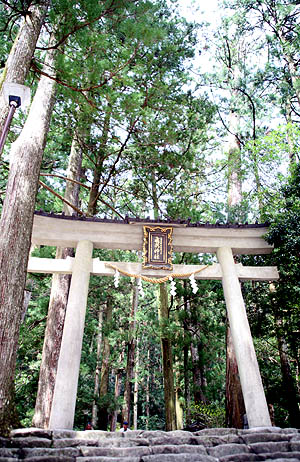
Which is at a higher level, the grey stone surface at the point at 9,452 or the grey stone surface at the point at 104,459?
the grey stone surface at the point at 9,452

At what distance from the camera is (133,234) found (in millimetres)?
5867

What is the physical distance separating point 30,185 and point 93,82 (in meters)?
2.16

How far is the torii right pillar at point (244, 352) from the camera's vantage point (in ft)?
14.4

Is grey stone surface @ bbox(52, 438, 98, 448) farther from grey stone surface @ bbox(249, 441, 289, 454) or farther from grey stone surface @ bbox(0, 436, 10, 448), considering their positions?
grey stone surface @ bbox(249, 441, 289, 454)

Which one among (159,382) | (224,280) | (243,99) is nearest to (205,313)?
(224,280)

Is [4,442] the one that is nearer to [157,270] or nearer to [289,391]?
[157,270]

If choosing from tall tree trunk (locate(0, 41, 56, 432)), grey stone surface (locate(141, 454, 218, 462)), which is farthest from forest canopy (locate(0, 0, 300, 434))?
grey stone surface (locate(141, 454, 218, 462))

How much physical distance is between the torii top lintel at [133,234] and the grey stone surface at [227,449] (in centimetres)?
338

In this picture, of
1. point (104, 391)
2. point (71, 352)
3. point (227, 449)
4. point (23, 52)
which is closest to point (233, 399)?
point (227, 449)

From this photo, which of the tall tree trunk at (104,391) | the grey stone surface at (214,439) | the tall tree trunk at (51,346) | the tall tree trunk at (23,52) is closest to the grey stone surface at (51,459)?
the grey stone surface at (214,439)

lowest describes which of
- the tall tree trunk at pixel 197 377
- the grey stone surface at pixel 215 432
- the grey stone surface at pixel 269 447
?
the grey stone surface at pixel 269 447

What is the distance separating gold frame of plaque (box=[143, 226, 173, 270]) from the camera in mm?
5605

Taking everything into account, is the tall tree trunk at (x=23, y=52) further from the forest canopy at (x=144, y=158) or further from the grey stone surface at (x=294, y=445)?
the grey stone surface at (x=294, y=445)

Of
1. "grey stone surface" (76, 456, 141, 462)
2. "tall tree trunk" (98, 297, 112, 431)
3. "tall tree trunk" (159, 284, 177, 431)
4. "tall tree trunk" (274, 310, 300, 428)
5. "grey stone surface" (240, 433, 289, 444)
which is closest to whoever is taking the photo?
"grey stone surface" (76, 456, 141, 462)
